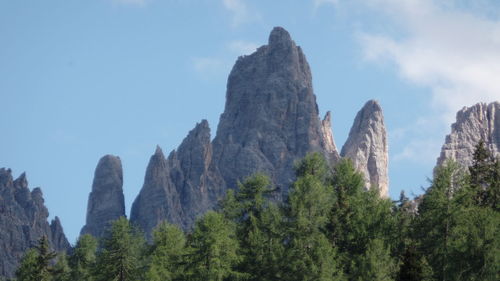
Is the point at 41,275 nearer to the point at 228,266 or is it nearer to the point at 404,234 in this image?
the point at 228,266

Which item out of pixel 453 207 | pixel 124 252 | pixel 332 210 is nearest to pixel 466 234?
pixel 453 207

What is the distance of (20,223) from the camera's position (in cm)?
18450

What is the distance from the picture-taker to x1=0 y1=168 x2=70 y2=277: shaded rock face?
177m

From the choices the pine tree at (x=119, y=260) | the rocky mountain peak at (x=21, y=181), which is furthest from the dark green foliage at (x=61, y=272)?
the rocky mountain peak at (x=21, y=181)

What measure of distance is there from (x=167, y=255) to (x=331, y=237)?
1411 cm

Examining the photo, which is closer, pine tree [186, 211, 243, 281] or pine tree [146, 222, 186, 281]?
pine tree [186, 211, 243, 281]

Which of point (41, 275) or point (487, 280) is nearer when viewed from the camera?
point (487, 280)

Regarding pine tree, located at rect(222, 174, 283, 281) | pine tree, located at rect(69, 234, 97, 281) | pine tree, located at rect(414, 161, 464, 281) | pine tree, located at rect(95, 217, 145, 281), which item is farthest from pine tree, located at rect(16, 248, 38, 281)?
pine tree, located at rect(414, 161, 464, 281)

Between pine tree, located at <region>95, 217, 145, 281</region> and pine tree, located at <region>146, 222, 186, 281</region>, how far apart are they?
6.56 ft

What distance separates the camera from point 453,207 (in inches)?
2793

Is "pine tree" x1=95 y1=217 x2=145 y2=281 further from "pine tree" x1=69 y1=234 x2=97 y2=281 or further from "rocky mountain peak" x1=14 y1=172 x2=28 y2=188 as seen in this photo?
"rocky mountain peak" x1=14 y1=172 x2=28 y2=188

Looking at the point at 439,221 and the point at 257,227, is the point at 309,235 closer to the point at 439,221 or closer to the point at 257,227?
the point at 257,227

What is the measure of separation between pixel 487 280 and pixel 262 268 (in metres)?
17.3

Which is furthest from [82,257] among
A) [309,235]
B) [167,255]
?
[309,235]
